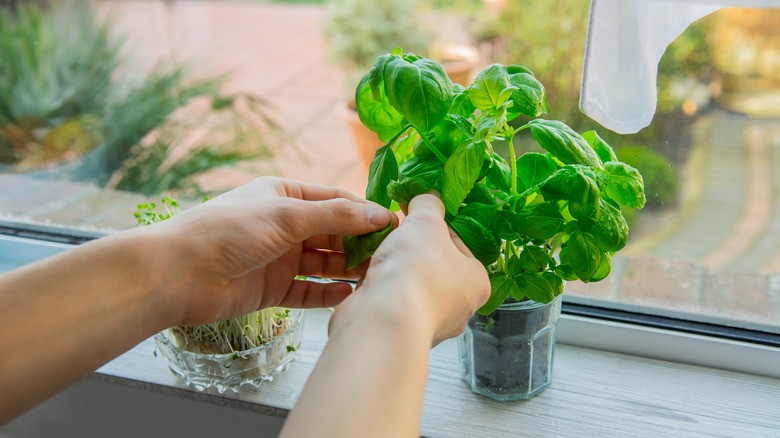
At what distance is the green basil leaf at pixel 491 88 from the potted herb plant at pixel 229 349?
393mm

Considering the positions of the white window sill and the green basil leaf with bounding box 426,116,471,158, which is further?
the white window sill

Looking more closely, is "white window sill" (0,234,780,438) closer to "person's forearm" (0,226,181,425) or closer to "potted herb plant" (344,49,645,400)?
"potted herb plant" (344,49,645,400)

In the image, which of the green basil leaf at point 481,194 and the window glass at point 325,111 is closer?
the green basil leaf at point 481,194

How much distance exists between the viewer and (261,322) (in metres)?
0.81

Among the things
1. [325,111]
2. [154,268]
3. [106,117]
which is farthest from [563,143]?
[106,117]

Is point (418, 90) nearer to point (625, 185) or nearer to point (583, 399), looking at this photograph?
point (625, 185)

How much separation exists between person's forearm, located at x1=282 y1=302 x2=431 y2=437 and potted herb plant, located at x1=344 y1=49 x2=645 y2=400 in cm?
17

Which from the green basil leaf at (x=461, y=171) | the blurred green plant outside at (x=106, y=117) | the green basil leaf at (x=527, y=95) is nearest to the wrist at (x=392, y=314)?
the green basil leaf at (x=461, y=171)

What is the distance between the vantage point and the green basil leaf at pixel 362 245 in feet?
2.12

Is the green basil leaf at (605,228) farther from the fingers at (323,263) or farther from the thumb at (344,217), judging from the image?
the fingers at (323,263)

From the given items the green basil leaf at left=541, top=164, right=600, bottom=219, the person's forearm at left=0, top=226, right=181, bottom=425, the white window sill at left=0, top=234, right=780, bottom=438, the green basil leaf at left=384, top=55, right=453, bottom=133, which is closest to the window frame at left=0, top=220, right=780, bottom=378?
the white window sill at left=0, top=234, right=780, bottom=438

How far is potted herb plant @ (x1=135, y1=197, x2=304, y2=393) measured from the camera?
78 centimetres

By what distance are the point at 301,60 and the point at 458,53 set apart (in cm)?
41

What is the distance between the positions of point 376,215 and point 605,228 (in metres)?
0.22
